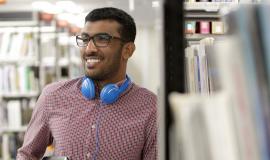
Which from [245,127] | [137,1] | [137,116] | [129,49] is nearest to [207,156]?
[245,127]

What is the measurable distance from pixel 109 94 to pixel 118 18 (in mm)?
373

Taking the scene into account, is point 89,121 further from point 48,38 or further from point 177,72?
point 48,38

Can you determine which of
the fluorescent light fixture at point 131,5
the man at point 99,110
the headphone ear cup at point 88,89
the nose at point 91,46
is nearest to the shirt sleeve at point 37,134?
the man at point 99,110

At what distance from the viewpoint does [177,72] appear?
0.78 metres

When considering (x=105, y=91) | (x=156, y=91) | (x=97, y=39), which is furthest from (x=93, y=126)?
(x=156, y=91)

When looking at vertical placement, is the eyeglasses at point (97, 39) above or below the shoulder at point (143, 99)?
above

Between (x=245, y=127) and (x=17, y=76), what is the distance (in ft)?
17.3

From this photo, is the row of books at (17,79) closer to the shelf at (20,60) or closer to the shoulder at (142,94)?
the shelf at (20,60)

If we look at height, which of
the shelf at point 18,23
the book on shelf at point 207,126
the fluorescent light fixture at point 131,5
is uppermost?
the fluorescent light fixture at point 131,5

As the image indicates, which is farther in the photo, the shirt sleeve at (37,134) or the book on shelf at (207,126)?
the shirt sleeve at (37,134)

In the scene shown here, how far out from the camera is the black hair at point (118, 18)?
2113mm

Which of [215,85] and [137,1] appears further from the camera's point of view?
[137,1]

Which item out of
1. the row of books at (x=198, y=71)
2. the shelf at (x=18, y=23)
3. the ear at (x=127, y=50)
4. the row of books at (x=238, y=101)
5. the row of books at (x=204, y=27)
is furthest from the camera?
the shelf at (x=18, y=23)

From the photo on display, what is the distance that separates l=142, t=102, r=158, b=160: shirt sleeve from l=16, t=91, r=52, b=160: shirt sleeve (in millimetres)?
447
